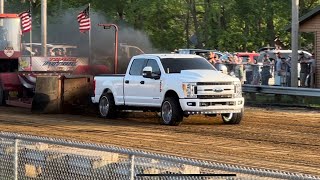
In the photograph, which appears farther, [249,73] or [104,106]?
[249,73]

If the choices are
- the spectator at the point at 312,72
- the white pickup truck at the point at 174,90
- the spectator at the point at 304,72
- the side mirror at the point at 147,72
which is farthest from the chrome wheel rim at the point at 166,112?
the spectator at the point at 304,72

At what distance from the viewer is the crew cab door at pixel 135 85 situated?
68.1 feet

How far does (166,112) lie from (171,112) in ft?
1.05

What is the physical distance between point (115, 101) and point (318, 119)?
219 inches

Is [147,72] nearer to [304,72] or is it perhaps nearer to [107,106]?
[107,106]

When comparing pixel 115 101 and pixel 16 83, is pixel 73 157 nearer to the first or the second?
pixel 115 101

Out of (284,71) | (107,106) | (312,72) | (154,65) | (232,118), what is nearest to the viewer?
(232,118)

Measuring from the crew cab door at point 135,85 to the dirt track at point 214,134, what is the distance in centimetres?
60

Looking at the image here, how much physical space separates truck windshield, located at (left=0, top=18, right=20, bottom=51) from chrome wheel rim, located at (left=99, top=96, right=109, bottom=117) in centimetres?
869

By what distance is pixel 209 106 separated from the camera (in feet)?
62.7

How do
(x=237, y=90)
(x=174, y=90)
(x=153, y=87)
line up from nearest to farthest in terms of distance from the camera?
(x=174, y=90), (x=237, y=90), (x=153, y=87)

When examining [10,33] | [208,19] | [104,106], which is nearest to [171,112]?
[104,106]

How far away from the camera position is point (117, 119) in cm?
2189

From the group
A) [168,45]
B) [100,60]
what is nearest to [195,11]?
[168,45]
